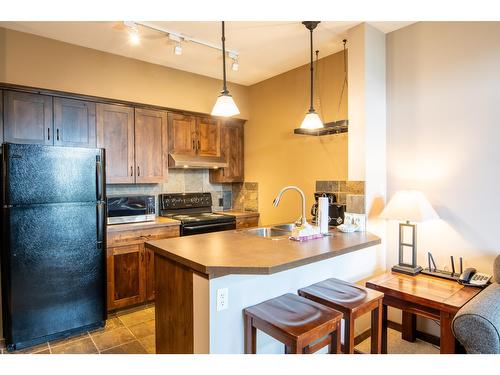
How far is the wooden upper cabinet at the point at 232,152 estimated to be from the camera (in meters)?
4.30

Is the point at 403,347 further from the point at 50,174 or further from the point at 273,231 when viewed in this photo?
the point at 50,174

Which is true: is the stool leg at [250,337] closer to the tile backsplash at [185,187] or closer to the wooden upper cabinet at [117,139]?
the wooden upper cabinet at [117,139]

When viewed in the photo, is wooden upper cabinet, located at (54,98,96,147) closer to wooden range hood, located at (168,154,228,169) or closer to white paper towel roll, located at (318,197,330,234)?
wooden range hood, located at (168,154,228,169)

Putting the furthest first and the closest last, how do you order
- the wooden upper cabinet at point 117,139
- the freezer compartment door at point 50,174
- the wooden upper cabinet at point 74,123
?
the wooden upper cabinet at point 117,139, the wooden upper cabinet at point 74,123, the freezer compartment door at point 50,174

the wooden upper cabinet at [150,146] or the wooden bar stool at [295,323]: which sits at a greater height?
the wooden upper cabinet at [150,146]

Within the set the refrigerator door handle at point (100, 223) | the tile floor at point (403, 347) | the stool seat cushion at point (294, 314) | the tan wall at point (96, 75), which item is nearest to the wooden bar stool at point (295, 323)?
the stool seat cushion at point (294, 314)

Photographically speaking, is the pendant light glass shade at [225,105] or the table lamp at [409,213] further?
the table lamp at [409,213]

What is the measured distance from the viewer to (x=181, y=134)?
12.6 feet

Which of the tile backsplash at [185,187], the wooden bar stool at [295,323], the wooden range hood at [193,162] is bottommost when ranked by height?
the wooden bar stool at [295,323]

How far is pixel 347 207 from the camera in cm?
274

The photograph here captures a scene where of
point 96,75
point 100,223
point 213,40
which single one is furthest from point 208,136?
point 100,223

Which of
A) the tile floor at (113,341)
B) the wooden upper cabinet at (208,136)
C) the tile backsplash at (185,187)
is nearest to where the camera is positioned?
the tile floor at (113,341)

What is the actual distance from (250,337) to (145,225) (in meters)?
1.92

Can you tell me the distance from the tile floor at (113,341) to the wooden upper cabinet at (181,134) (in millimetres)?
1943
